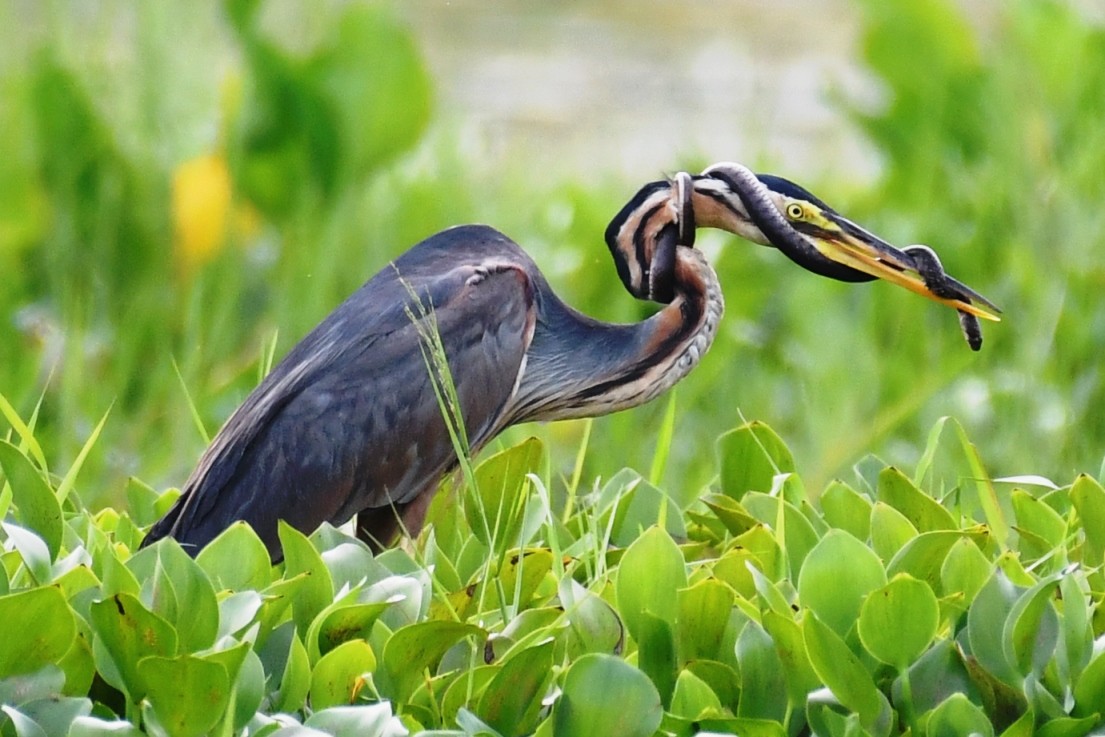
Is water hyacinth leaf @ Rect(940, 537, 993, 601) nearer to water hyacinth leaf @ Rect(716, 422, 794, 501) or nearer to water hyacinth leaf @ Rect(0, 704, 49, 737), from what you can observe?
water hyacinth leaf @ Rect(716, 422, 794, 501)

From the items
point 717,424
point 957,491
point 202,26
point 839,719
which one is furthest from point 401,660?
point 202,26

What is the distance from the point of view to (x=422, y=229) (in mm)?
4379

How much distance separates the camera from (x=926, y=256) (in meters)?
2.08

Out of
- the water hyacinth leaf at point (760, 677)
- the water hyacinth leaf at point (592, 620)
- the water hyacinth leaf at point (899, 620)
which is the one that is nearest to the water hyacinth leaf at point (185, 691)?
the water hyacinth leaf at point (592, 620)

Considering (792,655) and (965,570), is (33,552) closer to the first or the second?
(792,655)

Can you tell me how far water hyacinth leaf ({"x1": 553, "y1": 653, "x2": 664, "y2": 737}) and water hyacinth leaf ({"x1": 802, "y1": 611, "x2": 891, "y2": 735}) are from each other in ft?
0.49

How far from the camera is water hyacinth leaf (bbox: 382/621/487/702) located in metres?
1.53

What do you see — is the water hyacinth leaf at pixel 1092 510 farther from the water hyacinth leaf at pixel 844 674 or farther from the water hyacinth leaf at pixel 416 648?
the water hyacinth leaf at pixel 416 648

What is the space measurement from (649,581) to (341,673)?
30 cm

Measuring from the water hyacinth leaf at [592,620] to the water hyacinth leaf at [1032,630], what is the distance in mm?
360

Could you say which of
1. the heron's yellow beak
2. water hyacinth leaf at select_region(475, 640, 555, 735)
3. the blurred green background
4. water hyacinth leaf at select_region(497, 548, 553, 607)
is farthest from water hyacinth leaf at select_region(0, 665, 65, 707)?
the blurred green background

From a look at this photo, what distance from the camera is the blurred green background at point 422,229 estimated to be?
3836 mm

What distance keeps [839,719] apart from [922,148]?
3.31m

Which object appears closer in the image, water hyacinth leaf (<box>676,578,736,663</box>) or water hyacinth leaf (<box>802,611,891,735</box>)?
water hyacinth leaf (<box>802,611,891,735</box>)
